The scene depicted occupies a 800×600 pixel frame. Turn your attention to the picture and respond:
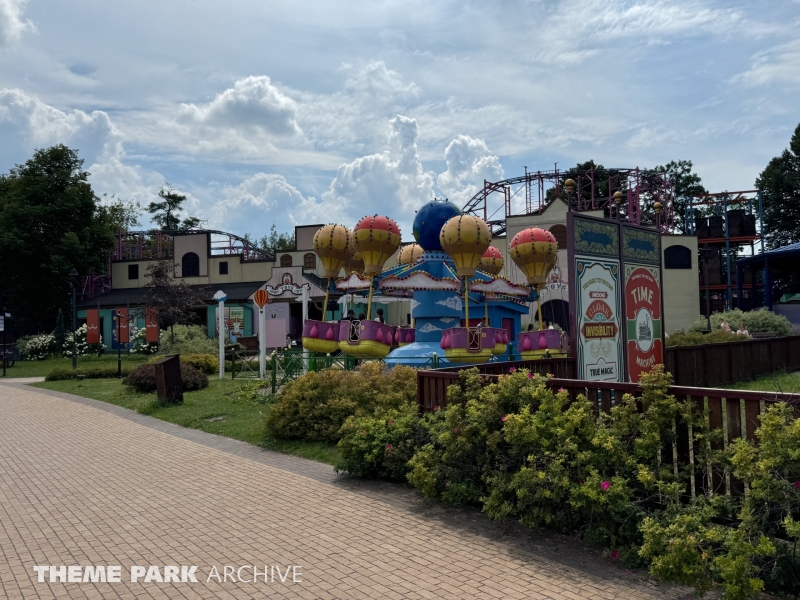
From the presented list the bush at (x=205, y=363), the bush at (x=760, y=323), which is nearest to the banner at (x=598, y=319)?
the bush at (x=205, y=363)

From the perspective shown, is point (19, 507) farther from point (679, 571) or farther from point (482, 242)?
point (482, 242)

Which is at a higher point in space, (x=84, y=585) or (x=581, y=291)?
(x=581, y=291)

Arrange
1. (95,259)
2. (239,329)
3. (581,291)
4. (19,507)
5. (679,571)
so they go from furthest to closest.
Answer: (95,259), (239,329), (581,291), (19,507), (679,571)

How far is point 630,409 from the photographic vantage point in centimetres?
550

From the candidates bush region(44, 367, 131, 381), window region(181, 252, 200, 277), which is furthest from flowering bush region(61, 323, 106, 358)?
bush region(44, 367, 131, 381)

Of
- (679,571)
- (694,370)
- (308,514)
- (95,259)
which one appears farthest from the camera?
(95,259)

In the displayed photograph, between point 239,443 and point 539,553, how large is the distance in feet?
22.2

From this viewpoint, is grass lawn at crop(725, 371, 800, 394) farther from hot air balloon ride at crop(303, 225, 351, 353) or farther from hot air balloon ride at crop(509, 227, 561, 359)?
hot air balloon ride at crop(303, 225, 351, 353)

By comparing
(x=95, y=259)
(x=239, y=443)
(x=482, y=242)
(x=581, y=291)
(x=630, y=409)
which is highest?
(x=95, y=259)

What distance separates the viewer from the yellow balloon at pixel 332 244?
16203mm

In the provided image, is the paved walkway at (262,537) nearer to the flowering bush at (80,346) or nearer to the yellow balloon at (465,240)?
the yellow balloon at (465,240)

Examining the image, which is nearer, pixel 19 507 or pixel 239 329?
pixel 19 507

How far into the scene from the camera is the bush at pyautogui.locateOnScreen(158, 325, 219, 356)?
96.0 ft

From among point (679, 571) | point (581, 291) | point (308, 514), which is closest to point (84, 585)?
Answer: point (308, 514)
